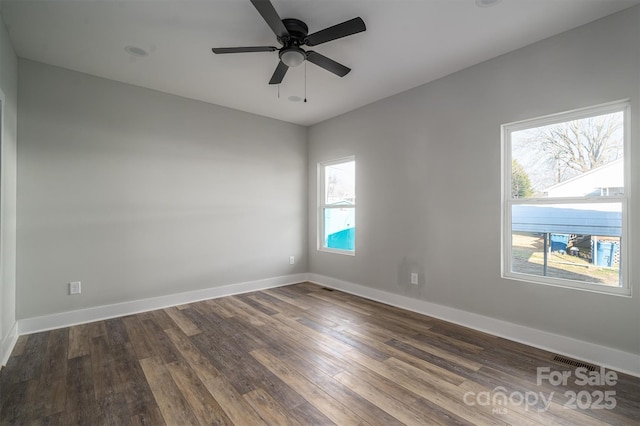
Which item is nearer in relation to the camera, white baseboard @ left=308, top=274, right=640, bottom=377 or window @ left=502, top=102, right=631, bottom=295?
white baseboard @ left=308, top=274, right=640, bottom=377

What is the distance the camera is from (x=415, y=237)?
3.69 metres

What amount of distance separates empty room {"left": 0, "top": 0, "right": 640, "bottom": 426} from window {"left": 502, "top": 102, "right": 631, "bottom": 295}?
0.05 feet

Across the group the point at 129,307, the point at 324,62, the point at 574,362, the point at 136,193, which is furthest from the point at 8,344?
the point at 574,362

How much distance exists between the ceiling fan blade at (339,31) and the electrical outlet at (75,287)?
11.6 feet

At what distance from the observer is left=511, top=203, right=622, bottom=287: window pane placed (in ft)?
7.92

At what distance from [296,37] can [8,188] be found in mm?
2969

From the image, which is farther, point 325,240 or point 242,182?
point 325,240

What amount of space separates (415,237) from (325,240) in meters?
1.89

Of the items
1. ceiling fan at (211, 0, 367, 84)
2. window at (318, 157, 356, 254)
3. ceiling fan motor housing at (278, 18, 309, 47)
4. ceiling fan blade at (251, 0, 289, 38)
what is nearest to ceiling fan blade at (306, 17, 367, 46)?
ceiling fan at (211, 0, 367, 84)

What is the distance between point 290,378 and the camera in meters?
2.20

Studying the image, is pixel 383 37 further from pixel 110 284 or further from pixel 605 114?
pixel 110 284

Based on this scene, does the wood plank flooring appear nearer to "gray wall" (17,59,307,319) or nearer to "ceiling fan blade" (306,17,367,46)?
"gray wall" (17,59,307,319)

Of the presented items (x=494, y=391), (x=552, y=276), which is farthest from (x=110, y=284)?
(x=552, y=276)

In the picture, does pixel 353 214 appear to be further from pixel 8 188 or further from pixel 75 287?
pixel 8 188
